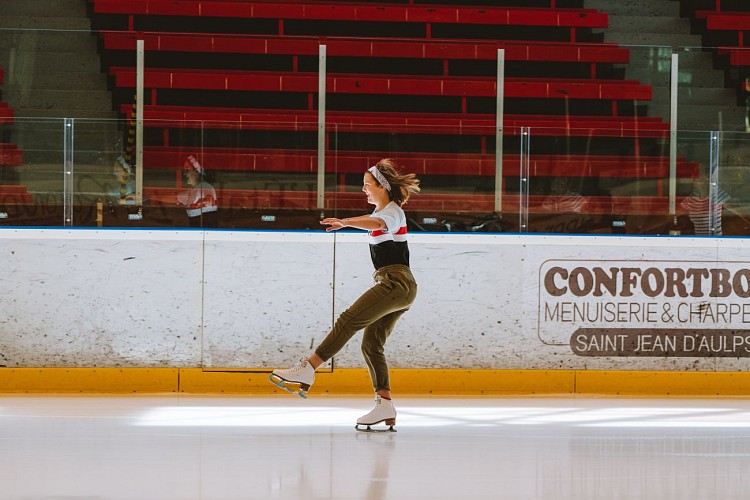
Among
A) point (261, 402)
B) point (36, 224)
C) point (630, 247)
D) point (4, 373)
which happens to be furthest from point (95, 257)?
point (630, 247)

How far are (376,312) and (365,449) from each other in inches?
30.7

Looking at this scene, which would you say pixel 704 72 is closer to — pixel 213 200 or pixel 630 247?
pixel 630 247

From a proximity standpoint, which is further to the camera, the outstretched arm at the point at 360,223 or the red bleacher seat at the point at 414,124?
the red bleacher seat at the point at 414,124

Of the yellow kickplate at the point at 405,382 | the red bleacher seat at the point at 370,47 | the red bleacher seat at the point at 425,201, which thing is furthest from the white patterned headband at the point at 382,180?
the red bleacher seat at the point at 370,47

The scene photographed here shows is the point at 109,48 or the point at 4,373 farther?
the point at 109,48

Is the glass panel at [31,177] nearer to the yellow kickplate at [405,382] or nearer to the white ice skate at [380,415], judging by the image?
the yellow kickplate at [405,382]

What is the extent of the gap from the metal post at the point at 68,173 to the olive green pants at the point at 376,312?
2.78 metres

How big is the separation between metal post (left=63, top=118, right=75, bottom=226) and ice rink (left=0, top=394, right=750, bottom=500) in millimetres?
1286

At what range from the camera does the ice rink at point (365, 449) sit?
162 inches

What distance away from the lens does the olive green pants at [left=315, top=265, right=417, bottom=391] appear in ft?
18.2

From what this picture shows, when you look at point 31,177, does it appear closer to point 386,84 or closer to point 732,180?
point 386,84

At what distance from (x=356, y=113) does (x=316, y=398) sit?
8.01ft

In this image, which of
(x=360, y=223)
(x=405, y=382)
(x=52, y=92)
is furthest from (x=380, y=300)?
(x=52, y=92)

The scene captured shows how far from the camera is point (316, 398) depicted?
24.0 feet
